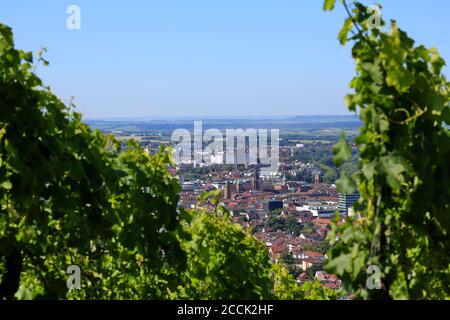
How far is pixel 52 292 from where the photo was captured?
3574 millimetres

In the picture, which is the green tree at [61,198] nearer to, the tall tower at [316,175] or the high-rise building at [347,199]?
the high-rise building at [347,199]

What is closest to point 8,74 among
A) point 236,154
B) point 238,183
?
point 238,183

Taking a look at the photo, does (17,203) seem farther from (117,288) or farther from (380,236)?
(380,236)

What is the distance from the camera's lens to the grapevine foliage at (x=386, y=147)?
2.99m

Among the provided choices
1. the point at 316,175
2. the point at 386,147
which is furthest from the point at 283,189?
the point at 386,147

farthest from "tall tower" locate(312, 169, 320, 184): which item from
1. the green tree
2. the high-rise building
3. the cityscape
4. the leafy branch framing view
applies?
the green tree

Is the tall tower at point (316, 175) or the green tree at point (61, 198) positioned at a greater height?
the green tree at point (61, 198)

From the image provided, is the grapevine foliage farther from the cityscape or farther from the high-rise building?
the cityscape

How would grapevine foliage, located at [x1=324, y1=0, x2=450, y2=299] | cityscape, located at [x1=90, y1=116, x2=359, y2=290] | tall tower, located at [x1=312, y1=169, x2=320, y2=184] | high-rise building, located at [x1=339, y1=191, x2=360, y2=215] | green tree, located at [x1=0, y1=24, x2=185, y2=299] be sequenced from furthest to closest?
tall tower, located at [x1=312, y1=169, x2=320, y2=184] → cityscape, located at [x1=90, y1=116, x2=359, y2=290] → high-rise building, located at [x1=339, y1=191, x2=360, y2=215] → green tree, located at [x1=0, y1=24, x2=185, y2=299] → grapevine foliage, located at [x1=324, y1=0, x2=450, y2=299]

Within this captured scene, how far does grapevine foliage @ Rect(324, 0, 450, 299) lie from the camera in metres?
2.99

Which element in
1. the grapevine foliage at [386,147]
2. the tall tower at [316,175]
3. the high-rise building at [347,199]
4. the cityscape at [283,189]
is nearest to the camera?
the grapevine foliage at [386,147]

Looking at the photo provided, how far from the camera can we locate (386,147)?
10.1 feet

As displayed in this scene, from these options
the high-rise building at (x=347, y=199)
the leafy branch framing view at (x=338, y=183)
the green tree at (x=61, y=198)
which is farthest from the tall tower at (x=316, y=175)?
the green tree at (x=61, y=198)
